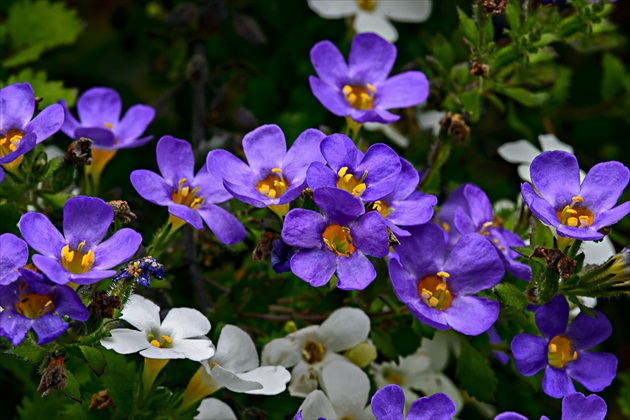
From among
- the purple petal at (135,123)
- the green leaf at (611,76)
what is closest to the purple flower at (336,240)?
the purple petal at (135,123)

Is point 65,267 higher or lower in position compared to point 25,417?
higher

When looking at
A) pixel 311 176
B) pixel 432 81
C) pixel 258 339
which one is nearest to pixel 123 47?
pixel 432 81

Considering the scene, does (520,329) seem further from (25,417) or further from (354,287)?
(25,417)

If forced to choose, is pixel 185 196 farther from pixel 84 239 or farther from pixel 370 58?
pixel 370 58

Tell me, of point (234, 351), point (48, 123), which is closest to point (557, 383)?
point (234, 351)

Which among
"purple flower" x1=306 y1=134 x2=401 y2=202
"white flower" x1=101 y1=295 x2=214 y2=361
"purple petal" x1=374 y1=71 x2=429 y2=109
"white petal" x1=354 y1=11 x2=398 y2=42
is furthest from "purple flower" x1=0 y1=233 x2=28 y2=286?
"white petal" x1=354 y1=11 x2=398 y2=42

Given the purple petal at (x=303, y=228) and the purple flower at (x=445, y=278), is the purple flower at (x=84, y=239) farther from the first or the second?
the purple flower at (x=445, y=278)

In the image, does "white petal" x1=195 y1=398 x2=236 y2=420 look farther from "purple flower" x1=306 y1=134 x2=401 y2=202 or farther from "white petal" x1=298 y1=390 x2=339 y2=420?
"purple flower" x1=306 y1=134 x2=401 y2=202

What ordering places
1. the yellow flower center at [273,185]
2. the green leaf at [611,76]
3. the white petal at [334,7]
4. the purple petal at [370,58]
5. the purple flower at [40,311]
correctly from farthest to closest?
the green leaf at [611,76] < the white petal at [334,7] < the purple petal at [370,58] < the yellow flower center at [273,185] < the purple flower at [40,311]
